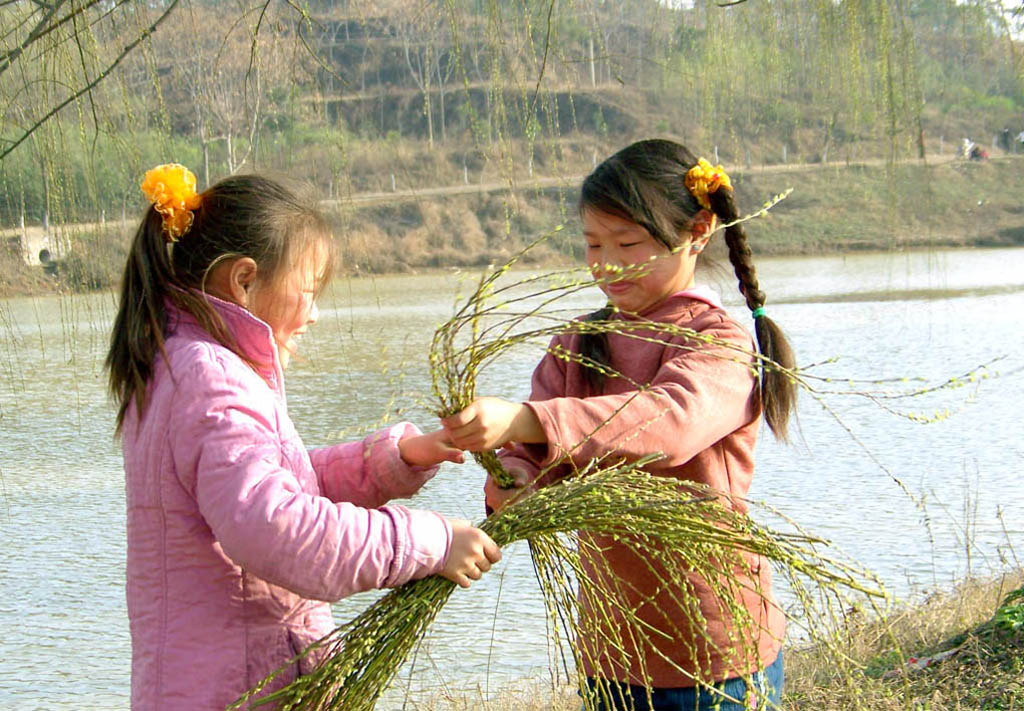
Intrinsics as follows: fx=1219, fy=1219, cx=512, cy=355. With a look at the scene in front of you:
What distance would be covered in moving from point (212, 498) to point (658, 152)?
1059 millimetres

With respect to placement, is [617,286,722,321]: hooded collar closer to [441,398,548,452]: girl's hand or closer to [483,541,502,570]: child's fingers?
[441,398,548,452]: girl's hand

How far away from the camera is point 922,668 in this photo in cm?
323

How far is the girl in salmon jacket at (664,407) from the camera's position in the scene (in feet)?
6.07

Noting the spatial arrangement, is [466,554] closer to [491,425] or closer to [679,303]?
[491,425]

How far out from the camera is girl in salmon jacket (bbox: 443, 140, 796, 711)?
1849mm

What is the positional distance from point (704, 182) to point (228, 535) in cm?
107

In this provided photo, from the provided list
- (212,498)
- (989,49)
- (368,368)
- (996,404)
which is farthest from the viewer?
(368,368)

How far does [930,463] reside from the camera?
249 inches

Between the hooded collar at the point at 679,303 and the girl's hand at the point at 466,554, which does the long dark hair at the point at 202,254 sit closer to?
the girl's hand at the point at 466,554

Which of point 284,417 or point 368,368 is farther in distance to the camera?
point 368,368

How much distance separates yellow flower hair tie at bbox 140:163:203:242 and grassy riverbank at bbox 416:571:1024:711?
5.33 feet

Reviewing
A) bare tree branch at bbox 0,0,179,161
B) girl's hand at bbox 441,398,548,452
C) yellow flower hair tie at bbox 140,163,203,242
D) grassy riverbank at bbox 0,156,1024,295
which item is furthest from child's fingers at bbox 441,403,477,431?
grassy riverbank at bbox 0,156,1024,295

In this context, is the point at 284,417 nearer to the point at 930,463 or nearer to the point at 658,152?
the point at 658,152

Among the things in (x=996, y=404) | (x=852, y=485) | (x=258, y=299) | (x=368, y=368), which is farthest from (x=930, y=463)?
(x=258, y=299)
